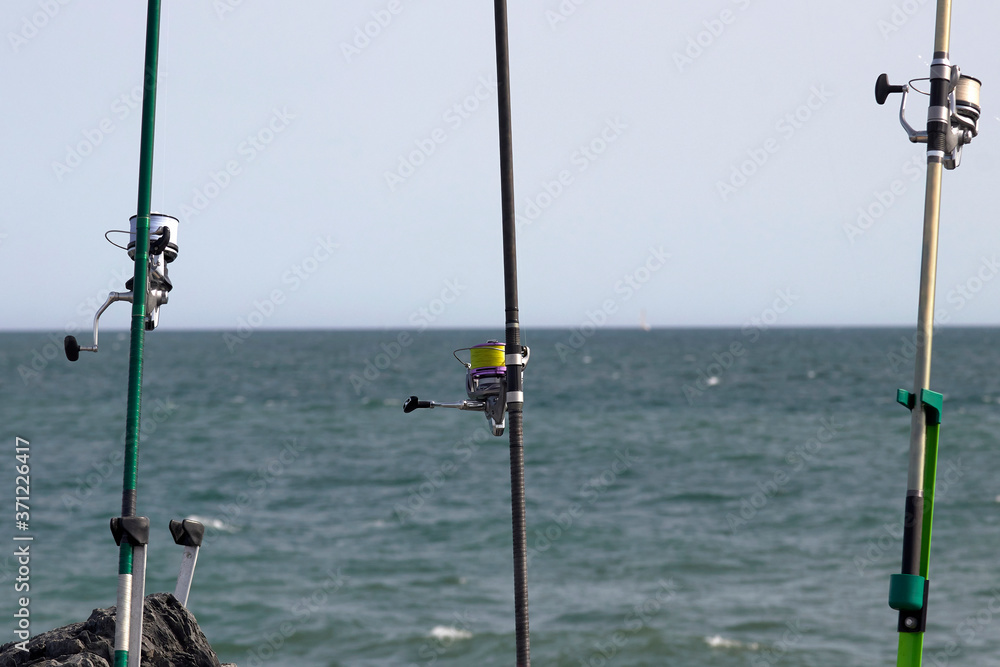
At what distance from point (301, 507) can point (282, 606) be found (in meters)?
9.23

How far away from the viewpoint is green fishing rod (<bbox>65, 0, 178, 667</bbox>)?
4461 millimetres

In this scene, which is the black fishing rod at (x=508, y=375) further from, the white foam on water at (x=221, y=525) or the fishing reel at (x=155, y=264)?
the white foam on water at (x=221, y=525)

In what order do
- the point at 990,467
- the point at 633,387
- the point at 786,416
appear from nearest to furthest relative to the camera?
1. the point at 990,467
2. the point at 786,416
3. the point at 633,387

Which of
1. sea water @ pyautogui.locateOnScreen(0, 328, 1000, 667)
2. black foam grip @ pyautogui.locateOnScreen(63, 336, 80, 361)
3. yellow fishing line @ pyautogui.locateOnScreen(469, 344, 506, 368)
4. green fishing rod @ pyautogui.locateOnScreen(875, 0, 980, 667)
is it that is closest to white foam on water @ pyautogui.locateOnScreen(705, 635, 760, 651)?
sea water @ pyautogui.locateOnScreen(0, 328, 1000, 667)

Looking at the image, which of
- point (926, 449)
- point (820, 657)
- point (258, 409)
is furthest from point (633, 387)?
point (926, 449)

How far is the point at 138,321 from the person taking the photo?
467 cm

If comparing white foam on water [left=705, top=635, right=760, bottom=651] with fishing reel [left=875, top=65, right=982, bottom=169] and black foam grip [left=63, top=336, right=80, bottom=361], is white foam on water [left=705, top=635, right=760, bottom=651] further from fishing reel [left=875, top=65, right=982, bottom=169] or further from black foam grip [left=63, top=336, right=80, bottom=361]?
black foam grip [left=63, top=336, right=80, bottom=361]

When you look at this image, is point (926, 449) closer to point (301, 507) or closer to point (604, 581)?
point (604, 581)

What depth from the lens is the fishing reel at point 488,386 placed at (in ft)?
17.2

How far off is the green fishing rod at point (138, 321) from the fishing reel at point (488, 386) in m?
1.30

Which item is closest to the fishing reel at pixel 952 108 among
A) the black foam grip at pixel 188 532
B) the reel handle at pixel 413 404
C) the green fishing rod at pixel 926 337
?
the green fishing rod at pixel 926 337

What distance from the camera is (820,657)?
54.2ft

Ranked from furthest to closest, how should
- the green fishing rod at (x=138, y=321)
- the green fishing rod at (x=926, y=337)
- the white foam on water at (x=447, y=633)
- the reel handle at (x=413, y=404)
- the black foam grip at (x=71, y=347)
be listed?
the white foam on water at (x=447, y=633) < the reel handle at (x=413, y=404) < the green fishing rod at (x=926, y=337) < the black foam grip at (x=71, y=347) < the green fishing rod at (x=138, y=321)

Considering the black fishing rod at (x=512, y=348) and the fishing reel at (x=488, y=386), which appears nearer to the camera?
the black fishing rod at (x=512, y=348)
